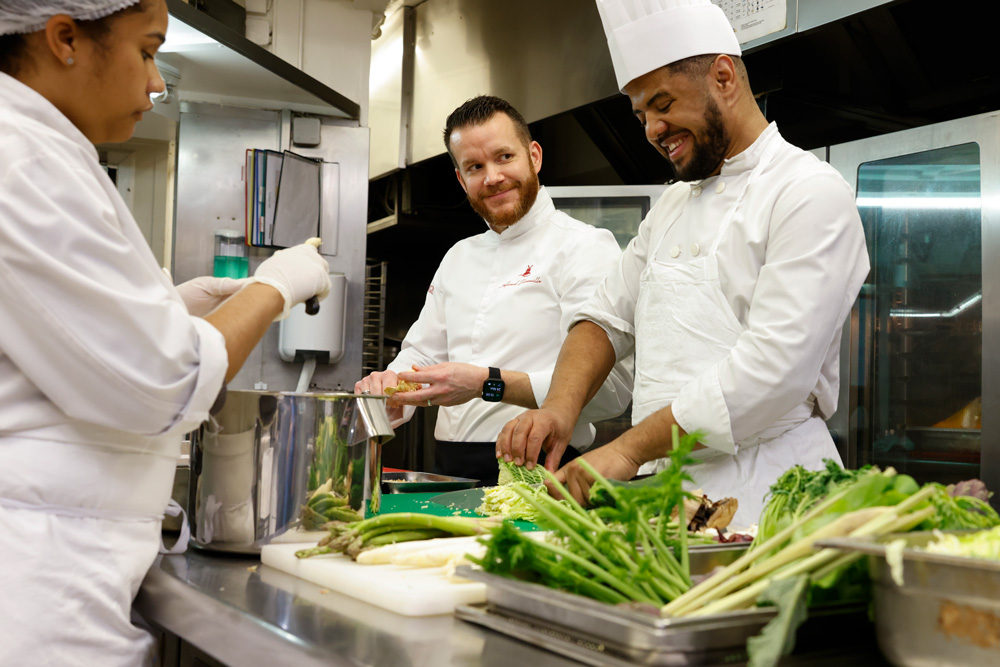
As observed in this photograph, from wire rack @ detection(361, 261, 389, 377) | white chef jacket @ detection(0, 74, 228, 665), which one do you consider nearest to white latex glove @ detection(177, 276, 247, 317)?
white chef jacket @ detection(0, 74, 228, 665)

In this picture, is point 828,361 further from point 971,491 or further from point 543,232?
point 543,232

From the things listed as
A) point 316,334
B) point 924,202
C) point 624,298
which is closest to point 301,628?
point 624,298

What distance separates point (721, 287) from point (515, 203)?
105 centimetres

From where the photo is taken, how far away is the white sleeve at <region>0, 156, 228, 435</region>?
906 millimetres

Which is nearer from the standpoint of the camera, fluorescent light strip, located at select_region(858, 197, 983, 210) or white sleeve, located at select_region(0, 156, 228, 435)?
white sleeve, located at select_region(0, 156, 228, 435)

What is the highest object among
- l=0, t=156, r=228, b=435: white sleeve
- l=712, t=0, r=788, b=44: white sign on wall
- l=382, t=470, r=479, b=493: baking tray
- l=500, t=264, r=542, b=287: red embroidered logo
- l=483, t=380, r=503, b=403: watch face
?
l=712, t=0, r=788, b=44: white sign on wall

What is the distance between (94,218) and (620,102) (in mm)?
2941

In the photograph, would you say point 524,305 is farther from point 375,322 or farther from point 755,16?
point 375,322

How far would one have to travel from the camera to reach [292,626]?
88 centimetres

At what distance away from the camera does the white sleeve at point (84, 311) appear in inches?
35.7

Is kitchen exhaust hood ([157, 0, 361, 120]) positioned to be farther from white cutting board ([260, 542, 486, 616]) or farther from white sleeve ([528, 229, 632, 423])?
white cutting board ([260, 542, 486, 616])

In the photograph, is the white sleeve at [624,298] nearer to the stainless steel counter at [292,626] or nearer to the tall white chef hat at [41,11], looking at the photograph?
the stainless steel counter at [292,626]

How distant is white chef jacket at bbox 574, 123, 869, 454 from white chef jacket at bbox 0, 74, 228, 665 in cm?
96

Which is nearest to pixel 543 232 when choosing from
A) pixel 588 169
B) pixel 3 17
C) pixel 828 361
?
pixel 828 361
